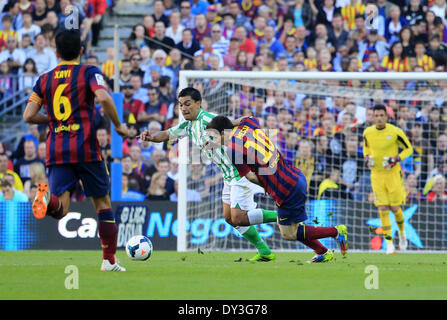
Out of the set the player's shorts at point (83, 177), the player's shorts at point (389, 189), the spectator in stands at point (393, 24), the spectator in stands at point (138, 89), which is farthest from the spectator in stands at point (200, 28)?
the player's shorts at point (83, 177)

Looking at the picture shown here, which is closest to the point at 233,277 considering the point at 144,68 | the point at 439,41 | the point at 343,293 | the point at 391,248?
the point at 343,293

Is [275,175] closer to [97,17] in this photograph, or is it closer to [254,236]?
[254,236]

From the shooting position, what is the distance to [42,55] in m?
18.7

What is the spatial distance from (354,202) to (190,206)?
295 centimetres

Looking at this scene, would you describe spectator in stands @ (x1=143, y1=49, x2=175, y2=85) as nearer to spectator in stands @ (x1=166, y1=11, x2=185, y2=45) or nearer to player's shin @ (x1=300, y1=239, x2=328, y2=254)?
spectator in stands @ (x1=166, y1=11, x2=185, y2=45)

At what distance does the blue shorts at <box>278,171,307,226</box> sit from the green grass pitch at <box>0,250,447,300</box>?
1.81 feet

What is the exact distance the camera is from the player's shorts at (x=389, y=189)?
46.0 ft

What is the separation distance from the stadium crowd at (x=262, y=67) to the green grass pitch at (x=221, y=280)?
4931 millimetres

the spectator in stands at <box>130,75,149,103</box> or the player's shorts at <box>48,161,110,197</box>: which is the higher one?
the spectator in stands at <box>130,75,149,103</box>

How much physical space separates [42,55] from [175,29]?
303 centimetres

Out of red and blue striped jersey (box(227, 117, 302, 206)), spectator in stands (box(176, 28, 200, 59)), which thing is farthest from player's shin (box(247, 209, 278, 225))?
spectator in stands (box(176, 28, 200, 59))

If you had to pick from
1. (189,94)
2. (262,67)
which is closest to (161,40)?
(262,67)

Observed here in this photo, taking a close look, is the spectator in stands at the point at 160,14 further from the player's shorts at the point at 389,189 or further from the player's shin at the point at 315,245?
the player's shin at the point at 315,245

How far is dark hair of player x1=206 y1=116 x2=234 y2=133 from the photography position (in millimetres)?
10148
